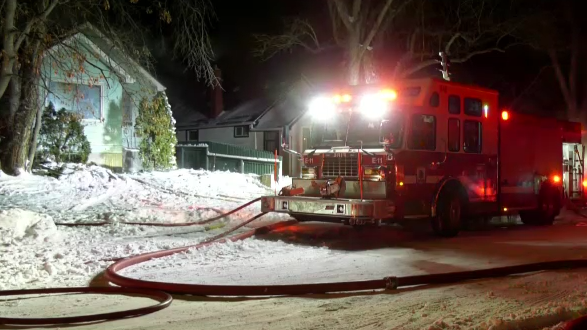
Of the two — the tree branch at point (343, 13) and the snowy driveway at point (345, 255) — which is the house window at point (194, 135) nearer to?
the tree branch at point (343, 13)

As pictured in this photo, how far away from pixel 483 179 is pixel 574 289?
619 centimetres

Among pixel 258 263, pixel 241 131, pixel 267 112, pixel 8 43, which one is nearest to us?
pixel 258 263

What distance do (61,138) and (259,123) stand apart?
1492 cm

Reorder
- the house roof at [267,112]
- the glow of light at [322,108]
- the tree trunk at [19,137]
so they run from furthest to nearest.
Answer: the house roof at [267,112] < the tree trunk at [19,137] < the glow of light at [322,108]

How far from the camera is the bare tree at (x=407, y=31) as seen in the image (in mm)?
23984

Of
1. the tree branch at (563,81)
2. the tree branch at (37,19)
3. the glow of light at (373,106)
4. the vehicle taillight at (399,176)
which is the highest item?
the tree branch at (563,81)

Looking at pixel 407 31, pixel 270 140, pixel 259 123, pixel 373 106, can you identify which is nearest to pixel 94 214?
pixel 373 106

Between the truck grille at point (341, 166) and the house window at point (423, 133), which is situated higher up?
the house window at point (423, 133)

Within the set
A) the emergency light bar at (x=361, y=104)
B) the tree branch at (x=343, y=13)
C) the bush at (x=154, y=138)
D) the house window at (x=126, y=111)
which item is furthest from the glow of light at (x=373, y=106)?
the house window at (x=126, y=111)

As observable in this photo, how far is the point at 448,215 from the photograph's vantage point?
1234 centimetres

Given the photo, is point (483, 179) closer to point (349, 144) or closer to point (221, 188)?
point (349, 144)

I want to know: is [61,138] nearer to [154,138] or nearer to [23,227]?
[154,138]

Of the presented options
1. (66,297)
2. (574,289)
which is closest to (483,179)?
(574,289)

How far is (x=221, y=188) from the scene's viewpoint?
19.3 meters
